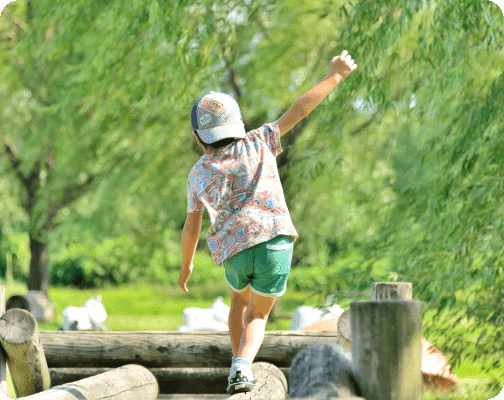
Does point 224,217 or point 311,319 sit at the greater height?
point 224,217

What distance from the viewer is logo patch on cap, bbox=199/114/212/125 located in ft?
9.39

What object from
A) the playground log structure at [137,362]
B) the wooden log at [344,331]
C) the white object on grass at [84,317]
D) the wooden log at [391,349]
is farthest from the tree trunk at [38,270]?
the wooden log at [391,349]

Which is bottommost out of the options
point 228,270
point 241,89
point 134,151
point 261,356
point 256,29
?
point 261,356

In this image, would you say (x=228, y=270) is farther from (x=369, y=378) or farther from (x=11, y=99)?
(x=11, y=99)

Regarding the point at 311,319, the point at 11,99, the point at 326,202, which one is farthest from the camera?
the point at 11,99

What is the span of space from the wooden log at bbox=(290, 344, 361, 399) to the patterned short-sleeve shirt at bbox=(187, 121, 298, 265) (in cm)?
84

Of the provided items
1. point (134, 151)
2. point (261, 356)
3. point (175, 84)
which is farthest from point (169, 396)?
point (134, 151)

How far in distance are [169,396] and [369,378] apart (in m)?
2.32

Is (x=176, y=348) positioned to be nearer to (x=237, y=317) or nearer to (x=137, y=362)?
(x=137, y=362)

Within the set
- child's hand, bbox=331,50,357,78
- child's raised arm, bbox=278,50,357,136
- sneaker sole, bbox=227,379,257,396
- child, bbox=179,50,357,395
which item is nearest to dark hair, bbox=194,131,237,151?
child, bbox=179,50,357,395

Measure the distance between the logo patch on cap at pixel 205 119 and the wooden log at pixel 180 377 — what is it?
1.71 m

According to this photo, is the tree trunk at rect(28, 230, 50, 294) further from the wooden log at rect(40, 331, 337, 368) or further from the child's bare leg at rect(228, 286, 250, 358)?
the child's bare leg at rect(228, 286, 250, 358)

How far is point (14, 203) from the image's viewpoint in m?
15.0

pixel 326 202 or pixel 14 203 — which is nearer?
pixel 326 202
